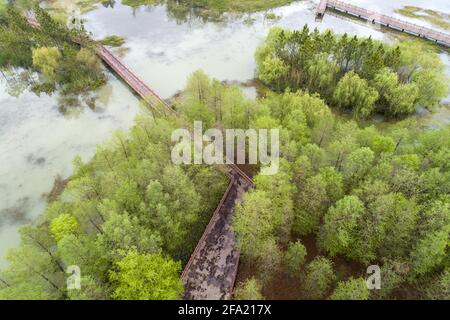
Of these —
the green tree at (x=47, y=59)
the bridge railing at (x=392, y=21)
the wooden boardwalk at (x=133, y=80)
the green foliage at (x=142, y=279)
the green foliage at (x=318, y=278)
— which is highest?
the bridge railing at (x=392, y=21)

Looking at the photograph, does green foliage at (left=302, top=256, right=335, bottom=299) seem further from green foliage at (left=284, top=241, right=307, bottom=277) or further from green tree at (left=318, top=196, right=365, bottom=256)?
green tree at (left=318, top=196, right=365, bottom=256)

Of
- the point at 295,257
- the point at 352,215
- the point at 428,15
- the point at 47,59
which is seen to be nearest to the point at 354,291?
the point at 295,257

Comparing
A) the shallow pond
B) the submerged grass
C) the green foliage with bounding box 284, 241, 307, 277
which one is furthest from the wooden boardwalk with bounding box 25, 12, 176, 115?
the submerged grass

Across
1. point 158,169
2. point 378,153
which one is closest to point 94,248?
point 158,169

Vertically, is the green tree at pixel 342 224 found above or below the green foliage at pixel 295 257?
above

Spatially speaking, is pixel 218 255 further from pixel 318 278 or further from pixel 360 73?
pixel 360 73

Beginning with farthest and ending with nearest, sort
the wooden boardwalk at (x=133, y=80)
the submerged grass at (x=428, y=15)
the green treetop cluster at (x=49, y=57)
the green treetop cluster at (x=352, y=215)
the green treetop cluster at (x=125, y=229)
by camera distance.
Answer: the submerged grass at (x=428, y=15) → the green treetop cluster at (x=49, y=57) → the wooden boardwalk at (x=133, y=80) → the green treetop cluster at (x=352, y=215) → the green treetop cluster at (x=125, y=229)

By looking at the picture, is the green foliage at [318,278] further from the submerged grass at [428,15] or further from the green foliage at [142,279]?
the submerged grass at [428,15]

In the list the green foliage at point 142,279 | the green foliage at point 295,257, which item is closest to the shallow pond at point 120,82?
the green foliage at point 142,279
